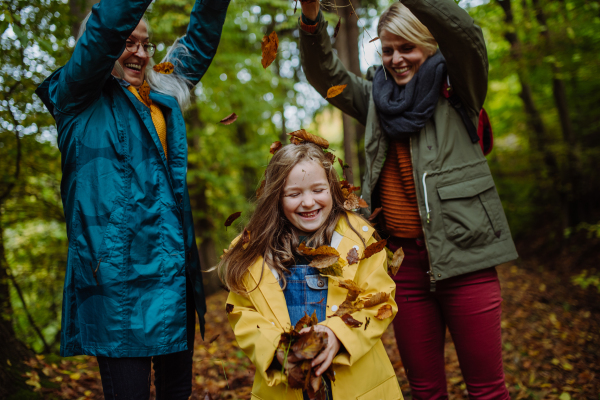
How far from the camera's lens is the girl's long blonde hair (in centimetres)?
204

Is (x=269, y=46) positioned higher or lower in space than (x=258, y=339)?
higher

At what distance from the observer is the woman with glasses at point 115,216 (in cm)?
167

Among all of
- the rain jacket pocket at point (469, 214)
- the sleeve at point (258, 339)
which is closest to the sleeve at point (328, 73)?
the rain jacket pocket at point (469, 214)

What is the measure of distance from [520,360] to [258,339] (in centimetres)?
376

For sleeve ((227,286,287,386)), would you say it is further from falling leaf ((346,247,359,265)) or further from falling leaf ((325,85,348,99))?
falling leaf ((325,85,348,99))

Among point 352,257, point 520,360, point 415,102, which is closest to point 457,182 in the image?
point 415,102

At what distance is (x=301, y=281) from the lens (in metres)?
2.00

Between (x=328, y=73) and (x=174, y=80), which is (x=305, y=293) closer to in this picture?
(x=328, y=73)

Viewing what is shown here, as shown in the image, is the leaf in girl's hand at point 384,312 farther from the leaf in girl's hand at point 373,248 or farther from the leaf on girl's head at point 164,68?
the leaf on girl's head at point 164,68

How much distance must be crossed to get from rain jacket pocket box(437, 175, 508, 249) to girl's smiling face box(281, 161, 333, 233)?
60 cm

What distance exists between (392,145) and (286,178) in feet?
2.20

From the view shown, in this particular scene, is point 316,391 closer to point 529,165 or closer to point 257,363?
point 257,363

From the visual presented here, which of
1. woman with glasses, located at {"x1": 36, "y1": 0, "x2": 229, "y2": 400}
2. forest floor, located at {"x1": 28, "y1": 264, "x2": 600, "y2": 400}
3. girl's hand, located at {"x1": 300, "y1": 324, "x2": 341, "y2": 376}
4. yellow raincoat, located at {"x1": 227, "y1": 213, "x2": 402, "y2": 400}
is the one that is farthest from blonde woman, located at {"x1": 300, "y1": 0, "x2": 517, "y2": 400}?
forest floor, located at {"x1": 28, "y1": 264, "x2": 600, "y2": 400}

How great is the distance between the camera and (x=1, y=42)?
121 inches
